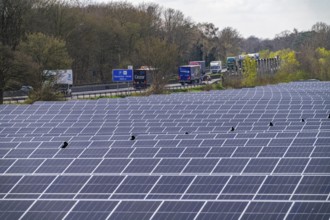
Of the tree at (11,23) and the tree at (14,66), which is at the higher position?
the tree at (11,23)

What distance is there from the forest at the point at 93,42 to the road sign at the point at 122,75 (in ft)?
12.5

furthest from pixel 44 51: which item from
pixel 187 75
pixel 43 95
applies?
pixel 187 75

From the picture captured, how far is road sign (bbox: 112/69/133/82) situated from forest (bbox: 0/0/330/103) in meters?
3.82

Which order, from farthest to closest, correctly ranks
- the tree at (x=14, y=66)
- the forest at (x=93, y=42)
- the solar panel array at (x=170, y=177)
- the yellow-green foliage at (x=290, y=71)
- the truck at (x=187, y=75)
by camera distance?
the yellow-green foliage at (x=290, y=71), the truck at (x=187, y=75), the forest at (x=93, y=42), the tree at (x=14, y=66), the solar panel array at (x=170, y=177)

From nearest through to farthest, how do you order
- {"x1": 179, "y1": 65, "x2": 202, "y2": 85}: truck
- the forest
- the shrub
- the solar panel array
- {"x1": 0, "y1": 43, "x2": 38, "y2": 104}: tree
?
the solar panel array < the shrub < {"x1": 0, "y1": 43, "x2": 38, "y2": 104}: tree < the forest < {"x1": 179, "y1": 65, "x2": 202, "y2": 85}: truck

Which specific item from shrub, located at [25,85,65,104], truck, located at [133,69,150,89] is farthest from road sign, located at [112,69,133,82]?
shrub, located at [25,85,65,104]

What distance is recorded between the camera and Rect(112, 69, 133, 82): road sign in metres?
108

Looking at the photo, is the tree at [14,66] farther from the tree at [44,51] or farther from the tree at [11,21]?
the tree at [11,21]

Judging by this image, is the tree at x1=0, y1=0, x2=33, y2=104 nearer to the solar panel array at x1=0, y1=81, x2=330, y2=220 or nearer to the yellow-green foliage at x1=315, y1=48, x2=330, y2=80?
the solar panel array at x1=0, y1=81, x2=330, y2=220

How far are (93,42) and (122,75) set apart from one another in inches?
577

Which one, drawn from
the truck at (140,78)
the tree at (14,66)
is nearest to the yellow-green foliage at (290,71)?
the truck at (140,78)

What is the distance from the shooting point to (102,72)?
127750 millimetres

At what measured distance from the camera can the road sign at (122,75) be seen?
10769 centimetres

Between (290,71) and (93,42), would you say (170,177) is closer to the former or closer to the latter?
(93,42)
